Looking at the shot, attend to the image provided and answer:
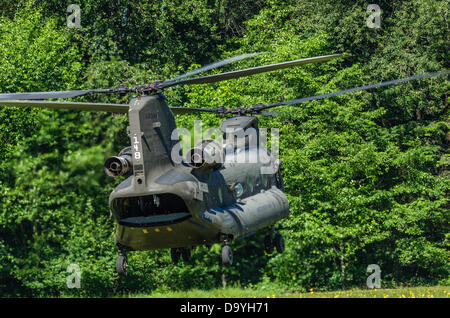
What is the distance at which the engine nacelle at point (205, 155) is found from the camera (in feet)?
42.4

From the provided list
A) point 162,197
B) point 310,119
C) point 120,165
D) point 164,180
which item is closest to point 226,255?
point 162,197

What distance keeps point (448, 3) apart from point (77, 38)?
67.4 ft

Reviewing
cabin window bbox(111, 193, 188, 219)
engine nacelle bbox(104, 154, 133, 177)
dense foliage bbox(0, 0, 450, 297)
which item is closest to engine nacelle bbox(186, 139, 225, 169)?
cabin window bbox(111, 193, 188, 219)

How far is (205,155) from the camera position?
12945 millimetres

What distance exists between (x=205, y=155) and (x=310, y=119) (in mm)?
20584

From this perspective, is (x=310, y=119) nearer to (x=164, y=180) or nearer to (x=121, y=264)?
(x=121, y=264)

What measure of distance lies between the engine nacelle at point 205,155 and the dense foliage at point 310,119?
43.8 ft

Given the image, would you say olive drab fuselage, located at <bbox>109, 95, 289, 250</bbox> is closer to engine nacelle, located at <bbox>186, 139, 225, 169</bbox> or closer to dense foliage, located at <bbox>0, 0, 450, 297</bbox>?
engine nacelle, located at <bbox>186, 139, 225, 169</bbox>

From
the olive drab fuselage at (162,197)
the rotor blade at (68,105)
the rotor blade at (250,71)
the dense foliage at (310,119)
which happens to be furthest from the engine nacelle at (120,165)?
the dense foliage at (310,119)

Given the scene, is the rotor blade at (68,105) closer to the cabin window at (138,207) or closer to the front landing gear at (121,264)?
the cabin window at (138,207)

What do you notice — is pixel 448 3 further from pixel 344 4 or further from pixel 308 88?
pixel 308 88

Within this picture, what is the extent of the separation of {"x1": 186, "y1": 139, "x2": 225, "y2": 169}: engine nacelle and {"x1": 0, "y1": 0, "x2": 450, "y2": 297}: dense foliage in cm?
1334

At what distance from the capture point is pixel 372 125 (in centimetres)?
3512

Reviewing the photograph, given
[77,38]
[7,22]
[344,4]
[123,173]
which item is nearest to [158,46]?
[77,38]
